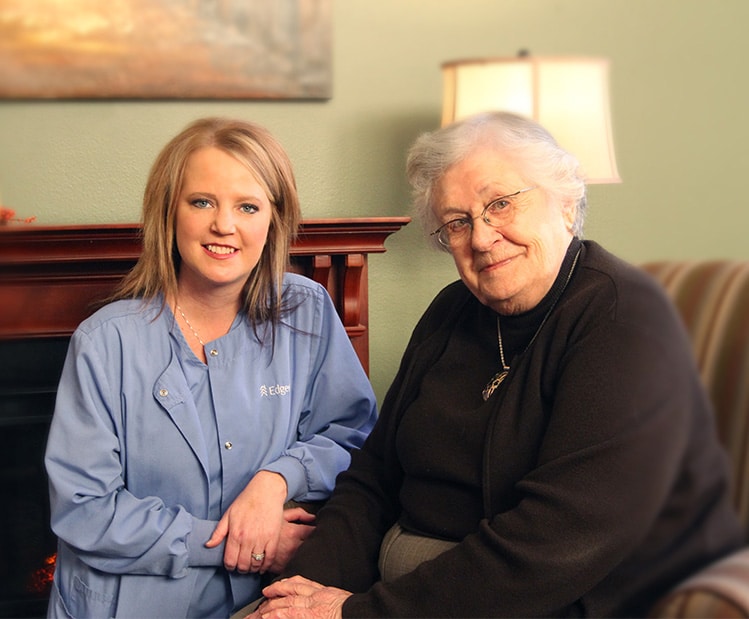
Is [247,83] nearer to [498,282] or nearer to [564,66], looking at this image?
[498,282]

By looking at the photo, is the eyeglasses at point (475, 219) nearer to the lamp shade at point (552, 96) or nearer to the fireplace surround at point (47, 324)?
the lamp shade at point (552, 96)

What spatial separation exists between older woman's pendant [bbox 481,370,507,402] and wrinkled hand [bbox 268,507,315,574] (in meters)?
0.32

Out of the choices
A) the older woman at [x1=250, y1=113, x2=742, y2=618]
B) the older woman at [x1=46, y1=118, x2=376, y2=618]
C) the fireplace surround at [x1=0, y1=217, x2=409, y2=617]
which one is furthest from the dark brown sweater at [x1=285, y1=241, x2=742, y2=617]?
the fireplace surround at [x1=0, y1=217, x2=409, y2=617]

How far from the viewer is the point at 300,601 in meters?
0.92

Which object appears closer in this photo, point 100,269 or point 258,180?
point 258,180

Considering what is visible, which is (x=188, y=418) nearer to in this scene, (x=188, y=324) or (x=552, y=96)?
(x=188, y=324)

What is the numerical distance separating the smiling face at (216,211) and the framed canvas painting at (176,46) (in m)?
0.21

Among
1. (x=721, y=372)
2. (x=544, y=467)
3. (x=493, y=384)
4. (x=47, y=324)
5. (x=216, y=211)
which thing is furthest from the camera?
(x=47, y=324)

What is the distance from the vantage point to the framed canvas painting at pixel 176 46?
0.63 m

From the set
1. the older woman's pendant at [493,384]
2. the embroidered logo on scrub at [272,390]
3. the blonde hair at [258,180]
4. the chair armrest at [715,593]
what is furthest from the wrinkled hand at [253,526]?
the chair armrest at [715,593]

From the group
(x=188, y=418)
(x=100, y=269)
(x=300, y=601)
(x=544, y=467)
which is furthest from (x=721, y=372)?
(x=100, y=269)

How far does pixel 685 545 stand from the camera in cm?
34

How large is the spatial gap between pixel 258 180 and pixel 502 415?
42 centimetres

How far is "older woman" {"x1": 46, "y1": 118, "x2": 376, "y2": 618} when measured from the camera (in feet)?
Result: 3.25
